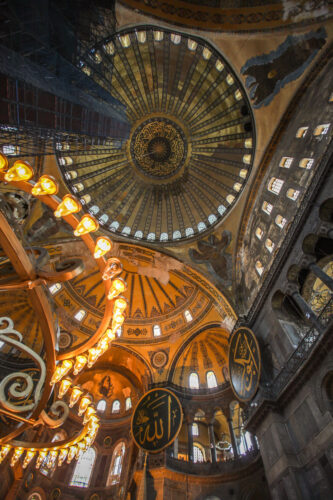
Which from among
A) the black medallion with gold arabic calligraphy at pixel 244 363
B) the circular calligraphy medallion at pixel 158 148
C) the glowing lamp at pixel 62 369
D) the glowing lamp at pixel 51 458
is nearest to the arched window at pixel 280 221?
the black medallion with gold arabic calligraphy at pixel 244 363

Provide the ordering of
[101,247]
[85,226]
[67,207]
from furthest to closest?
[101,247]
[85,226]
[67,207]

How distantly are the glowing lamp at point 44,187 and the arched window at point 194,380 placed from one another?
1385 centimetres

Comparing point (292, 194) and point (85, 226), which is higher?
point (292, 194)

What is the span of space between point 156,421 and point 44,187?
37.8 feet

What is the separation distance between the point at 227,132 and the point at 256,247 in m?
6.61

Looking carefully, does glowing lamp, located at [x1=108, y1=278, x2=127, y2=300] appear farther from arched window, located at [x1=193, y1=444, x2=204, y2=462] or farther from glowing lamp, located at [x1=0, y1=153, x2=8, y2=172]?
arched window, located at [x1=193, y1=444, x2=204, y2=462]

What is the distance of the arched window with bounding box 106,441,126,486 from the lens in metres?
13.1

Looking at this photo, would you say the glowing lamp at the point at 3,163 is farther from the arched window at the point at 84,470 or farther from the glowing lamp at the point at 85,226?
the arched window at the point at 84,470

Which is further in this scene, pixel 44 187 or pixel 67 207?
pixel 67 207

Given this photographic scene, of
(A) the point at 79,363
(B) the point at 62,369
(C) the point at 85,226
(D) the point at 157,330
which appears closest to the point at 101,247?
(C) the point at 85,226

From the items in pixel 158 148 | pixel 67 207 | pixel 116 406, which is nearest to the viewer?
pixel 67 207

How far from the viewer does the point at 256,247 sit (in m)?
12.6

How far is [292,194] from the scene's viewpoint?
34.2 feet

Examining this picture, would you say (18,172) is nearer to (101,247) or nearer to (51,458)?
(101,247)
